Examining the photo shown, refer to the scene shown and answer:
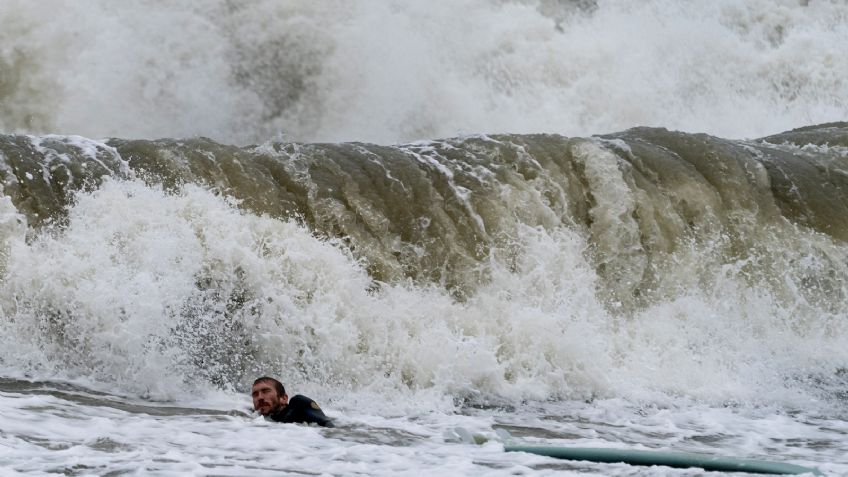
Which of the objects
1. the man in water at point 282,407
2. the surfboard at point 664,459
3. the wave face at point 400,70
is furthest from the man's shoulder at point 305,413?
the wave face at point 400,70

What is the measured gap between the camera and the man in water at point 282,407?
6.52 m

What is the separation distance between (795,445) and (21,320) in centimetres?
484

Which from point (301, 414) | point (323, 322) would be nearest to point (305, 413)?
point (301, 414)

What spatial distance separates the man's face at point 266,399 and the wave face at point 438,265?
34.8 inches

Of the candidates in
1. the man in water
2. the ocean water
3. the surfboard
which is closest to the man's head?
the man in water

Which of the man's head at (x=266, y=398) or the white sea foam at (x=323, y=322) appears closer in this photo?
the man's head at (x=266, y=398)

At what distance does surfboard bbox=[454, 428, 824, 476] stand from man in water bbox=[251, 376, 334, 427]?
43.2 inches

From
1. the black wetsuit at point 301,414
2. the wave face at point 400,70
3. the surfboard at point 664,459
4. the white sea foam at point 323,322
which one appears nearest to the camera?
the surfboard at point 664,459

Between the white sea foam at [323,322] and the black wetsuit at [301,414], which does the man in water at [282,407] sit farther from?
the white sea foam at [323,322]

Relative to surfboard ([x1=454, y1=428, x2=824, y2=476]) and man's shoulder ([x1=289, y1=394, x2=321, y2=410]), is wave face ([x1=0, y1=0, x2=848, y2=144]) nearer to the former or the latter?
man's shoulder ([x1=289, y1=394, x2=321, y2=410])

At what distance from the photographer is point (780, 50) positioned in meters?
17.1

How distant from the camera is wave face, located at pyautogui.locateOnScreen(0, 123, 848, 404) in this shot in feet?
25.1

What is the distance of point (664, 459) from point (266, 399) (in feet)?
7.29

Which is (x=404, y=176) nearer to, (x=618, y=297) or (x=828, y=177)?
(x=618, y=297)
